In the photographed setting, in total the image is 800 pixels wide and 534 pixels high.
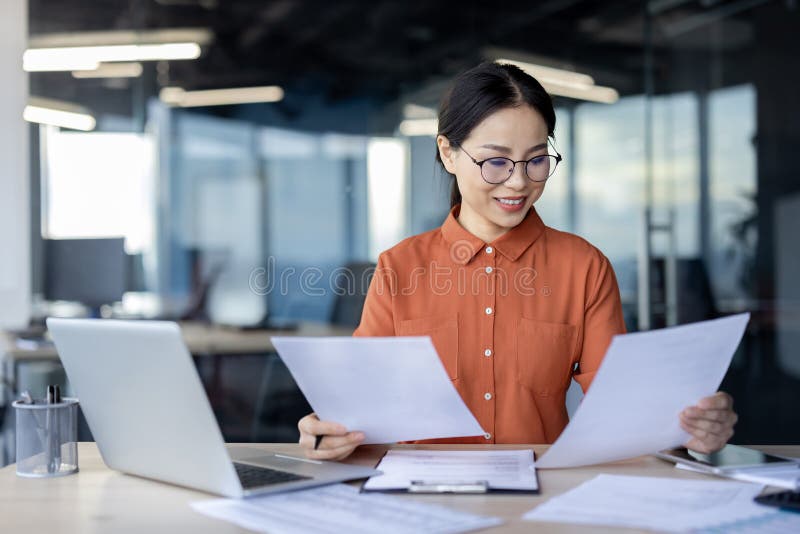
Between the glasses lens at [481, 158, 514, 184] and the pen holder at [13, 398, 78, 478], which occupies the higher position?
the glasses lens at [481, 158, 514, 184]

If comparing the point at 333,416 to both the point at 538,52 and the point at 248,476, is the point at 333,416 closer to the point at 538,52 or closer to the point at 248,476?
the point at 248,476

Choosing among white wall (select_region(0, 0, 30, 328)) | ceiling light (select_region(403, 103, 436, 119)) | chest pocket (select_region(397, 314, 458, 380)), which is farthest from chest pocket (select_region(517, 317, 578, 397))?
white wall (select_region(0, 0, 30, 328))

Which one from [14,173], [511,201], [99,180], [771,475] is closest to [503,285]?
[511,201]

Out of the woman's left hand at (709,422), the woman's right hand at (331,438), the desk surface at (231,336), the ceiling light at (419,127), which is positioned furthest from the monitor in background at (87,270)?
the woman's left hand at (709,422)

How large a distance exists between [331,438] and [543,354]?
637 mm

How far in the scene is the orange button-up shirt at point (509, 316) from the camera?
1.91m

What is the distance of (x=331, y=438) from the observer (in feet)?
4.69

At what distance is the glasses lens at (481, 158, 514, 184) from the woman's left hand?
628mm

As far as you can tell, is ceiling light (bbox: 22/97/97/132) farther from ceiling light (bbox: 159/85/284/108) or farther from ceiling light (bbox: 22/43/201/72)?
ceiling light (bbox: 159/85/284/108)

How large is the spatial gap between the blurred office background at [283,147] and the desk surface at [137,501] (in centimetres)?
280

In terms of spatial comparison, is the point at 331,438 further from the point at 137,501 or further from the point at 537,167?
the point at 537,167

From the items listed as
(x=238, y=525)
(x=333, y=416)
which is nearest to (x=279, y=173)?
(x=333, y=416)

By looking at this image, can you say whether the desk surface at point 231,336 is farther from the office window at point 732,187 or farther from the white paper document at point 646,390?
the white paper document at point 646,390

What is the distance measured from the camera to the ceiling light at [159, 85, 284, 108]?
4.25 meters
